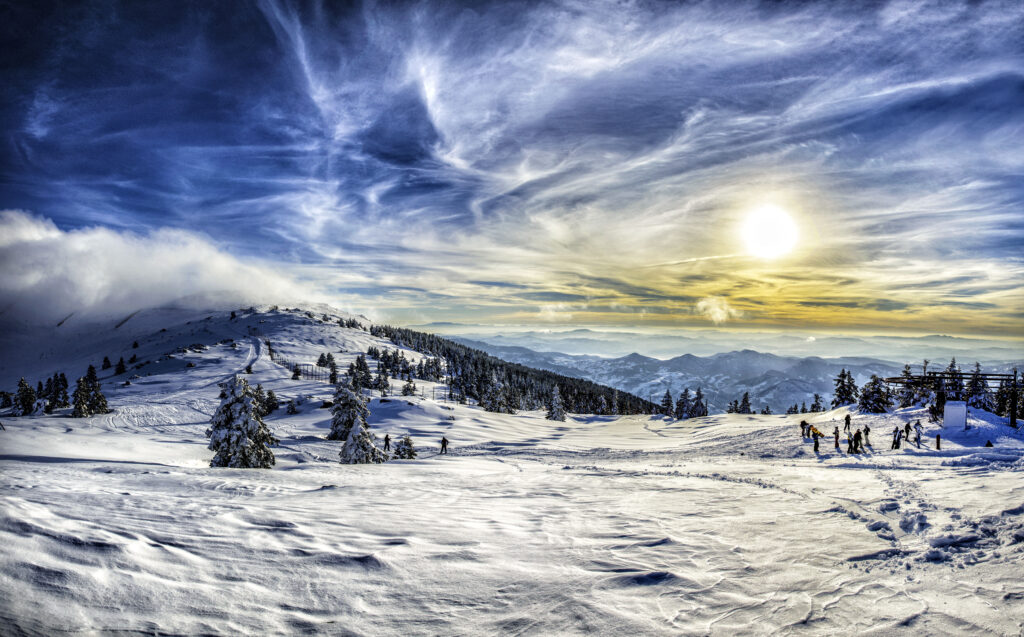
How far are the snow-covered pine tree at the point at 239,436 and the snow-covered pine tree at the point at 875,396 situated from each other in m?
49.3

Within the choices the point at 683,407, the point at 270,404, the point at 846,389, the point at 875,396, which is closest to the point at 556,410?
the point at 683,407

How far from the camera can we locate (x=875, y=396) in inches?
1654

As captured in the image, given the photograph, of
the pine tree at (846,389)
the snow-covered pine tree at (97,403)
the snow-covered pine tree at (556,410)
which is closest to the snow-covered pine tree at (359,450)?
the snow-covered pine tree at (556,410)

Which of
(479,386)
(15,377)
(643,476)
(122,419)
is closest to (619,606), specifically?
(643,476)

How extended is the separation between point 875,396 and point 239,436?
55.6m

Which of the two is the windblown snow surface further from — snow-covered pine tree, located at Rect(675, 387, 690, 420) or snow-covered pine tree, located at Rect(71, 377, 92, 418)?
snow-covered pine tree, located at Rect(675, 387, 690, 420)

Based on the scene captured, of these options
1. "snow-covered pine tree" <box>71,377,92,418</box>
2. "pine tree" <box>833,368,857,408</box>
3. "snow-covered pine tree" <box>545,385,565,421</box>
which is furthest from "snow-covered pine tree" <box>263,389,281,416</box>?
"pine tree" <box>833,368,857,408</box>

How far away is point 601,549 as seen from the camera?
658 cm

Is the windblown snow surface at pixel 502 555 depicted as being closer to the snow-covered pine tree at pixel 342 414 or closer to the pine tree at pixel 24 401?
the snow-covered pine tree at pixel 342 414

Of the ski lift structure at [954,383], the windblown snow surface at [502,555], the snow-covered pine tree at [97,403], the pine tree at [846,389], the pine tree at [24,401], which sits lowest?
the pine tree at [24,401]

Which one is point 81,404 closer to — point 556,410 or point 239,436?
point 239,436

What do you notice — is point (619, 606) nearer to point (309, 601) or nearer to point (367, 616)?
point (367, 616)

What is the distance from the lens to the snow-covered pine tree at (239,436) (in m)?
23.2

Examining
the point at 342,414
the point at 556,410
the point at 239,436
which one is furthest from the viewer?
the point at 556,410
